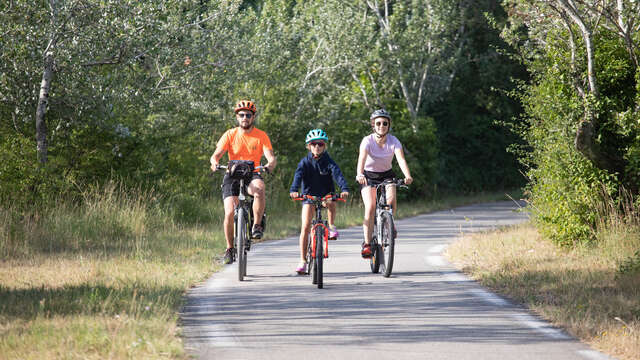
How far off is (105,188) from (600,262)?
964cm

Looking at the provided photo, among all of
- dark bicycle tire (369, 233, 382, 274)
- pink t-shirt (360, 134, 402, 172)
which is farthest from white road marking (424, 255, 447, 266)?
pink t-shirt (360, 134, 402, 172)

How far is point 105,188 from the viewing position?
17.2 m

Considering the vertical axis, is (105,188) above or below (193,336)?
above

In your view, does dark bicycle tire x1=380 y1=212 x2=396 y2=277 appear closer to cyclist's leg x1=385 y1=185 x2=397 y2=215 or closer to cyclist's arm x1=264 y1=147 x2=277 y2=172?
cyclist's leg x1=385 y1=185 x2=397 y2=215

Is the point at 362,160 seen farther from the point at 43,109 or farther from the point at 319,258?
the point at 43,109

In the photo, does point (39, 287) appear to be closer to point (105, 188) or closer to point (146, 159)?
point (105, 188)

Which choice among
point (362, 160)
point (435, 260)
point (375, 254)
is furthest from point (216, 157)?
point (435, 260)

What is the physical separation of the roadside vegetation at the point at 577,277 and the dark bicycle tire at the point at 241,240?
2.79 metres

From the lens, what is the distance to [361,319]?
26.3 ft

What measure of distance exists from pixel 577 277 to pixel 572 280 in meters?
0.23

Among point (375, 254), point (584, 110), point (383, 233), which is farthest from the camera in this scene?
point (584, 110)

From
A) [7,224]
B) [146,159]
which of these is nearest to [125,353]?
[7,224]

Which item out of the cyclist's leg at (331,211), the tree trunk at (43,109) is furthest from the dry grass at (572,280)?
the tree trunk at (43,109)

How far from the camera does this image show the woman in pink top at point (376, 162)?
10844 mm
